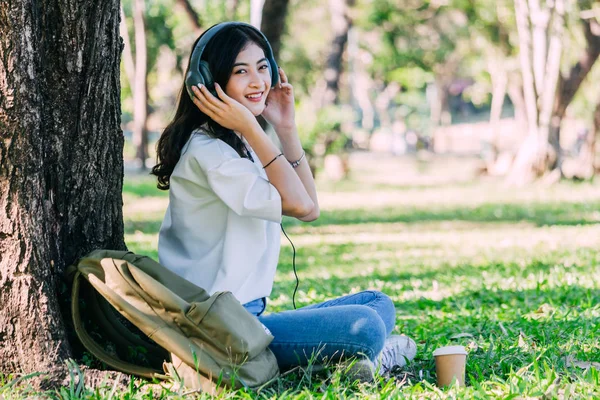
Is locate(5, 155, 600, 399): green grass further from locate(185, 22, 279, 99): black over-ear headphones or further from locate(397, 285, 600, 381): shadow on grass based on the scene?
locate(185, 22, 279, 99): black over-ear headphones

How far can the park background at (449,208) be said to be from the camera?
404 cm

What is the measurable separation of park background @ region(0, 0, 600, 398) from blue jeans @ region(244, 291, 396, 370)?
0.10m

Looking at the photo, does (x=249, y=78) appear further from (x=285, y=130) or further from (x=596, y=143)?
(x=596, y=143)

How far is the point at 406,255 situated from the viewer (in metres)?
9.50

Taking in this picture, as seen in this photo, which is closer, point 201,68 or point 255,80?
point 201,68

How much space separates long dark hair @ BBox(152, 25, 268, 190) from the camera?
3.73 metres

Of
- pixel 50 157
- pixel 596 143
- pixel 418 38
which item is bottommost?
pixel 596 143

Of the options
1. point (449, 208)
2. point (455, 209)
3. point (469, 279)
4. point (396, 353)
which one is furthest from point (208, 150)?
point (449, 208)

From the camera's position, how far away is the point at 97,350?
344cm

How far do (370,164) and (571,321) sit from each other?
33600 mm

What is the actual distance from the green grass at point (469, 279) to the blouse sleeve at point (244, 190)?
69cm

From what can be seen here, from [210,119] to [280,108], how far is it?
63 centimetres

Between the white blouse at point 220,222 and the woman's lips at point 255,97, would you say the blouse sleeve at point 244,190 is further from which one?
the woman's lips at point 255,97

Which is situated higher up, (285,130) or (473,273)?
(285,130)
